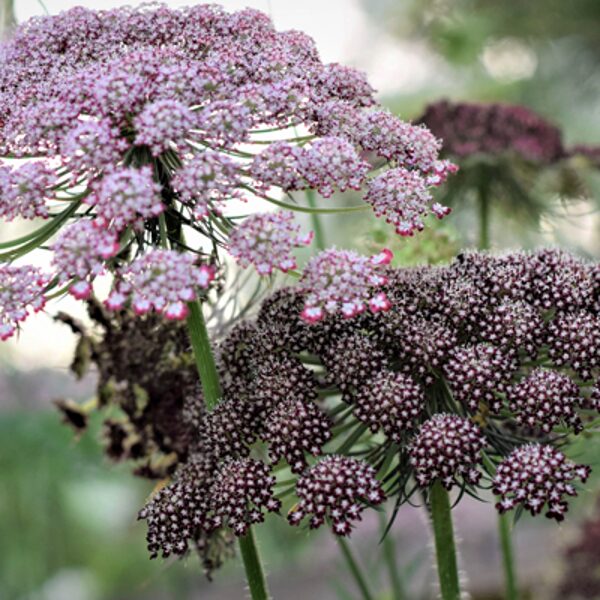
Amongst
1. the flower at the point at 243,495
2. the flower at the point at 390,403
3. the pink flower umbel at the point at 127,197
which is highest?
the pink flower umbel at the point at 127,197

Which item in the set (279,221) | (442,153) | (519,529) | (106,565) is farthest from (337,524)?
(106,565)

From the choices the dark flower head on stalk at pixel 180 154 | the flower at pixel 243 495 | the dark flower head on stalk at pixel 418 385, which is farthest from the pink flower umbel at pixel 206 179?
the flower at pixel 243 495

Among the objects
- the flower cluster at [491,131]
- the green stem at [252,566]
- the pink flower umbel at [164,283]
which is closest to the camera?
the pink flower umbel at [164,283]

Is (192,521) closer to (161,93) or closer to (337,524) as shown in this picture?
(337,524)

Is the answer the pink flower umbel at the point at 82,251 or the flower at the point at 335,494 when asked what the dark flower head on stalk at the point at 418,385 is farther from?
the pink flower umbel at the point at 82,251

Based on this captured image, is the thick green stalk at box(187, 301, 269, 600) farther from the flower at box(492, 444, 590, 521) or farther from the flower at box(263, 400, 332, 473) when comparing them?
the flower at box(492, 444, 590, 521)

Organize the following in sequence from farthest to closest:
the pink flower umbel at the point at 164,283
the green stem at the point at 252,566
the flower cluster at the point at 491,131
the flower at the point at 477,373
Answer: the flower cluster at the point at 491,131
the green stem at the point at 252,566
the flower at the point at 477,373
the pink flower umbel at the point at 164,283
